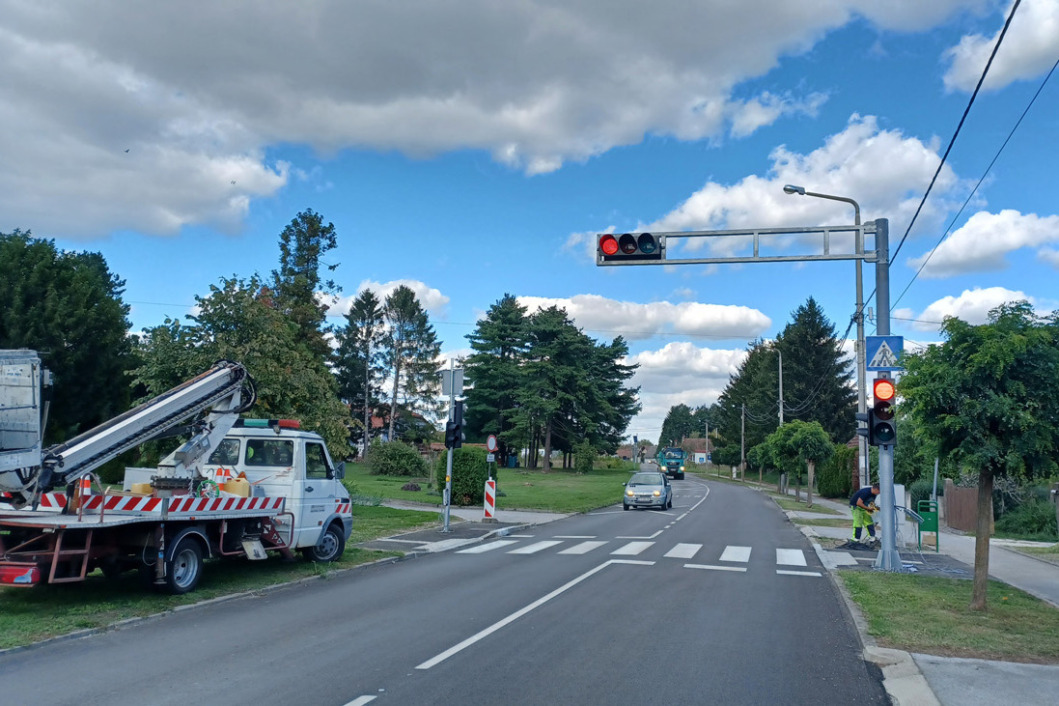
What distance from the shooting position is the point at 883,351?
47.7 ft

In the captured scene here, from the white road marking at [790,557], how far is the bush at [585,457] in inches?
2081

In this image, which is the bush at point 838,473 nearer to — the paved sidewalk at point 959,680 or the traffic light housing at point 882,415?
the traffic light housing at point 882,415

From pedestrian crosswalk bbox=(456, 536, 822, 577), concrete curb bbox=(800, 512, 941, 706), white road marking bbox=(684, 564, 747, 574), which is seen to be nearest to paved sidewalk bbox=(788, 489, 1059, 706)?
concrete curb bbox=(800, 512, 941, 706)

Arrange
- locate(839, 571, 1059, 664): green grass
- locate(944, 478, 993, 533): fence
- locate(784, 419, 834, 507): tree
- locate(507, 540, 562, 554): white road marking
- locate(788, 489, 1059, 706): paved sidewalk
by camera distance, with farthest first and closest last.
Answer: locate(784, 419, 834, 507): tree → locate(944, 478, 993, 533): fence → locate(507, 540, 562, 554): white road marking → locate(839, 571, 1059, 664): green grass → locate(788, 489, 1059, 706): paved sidewalk

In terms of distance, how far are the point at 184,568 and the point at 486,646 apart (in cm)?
483

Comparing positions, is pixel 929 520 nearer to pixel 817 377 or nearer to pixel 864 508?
pixel 864 508

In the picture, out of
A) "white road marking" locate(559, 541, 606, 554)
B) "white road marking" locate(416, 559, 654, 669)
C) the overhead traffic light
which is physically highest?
the overhead traffic light

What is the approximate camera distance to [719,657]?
8078 millimetres

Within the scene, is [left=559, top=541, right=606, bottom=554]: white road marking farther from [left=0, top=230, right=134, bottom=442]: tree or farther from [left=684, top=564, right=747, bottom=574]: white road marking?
[left=0, top=230, right=134, bottom=442]: tree

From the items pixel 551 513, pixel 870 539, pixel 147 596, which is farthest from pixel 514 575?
pixel 551 513

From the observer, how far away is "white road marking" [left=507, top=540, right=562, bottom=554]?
17531 millimetres

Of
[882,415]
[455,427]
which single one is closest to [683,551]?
[882,415]

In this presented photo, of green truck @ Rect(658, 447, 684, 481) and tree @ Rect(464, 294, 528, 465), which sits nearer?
tree @ Rect(464, 294, 528, 465)

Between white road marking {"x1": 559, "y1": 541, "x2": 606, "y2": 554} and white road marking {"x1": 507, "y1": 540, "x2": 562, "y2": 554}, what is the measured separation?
0.58m
